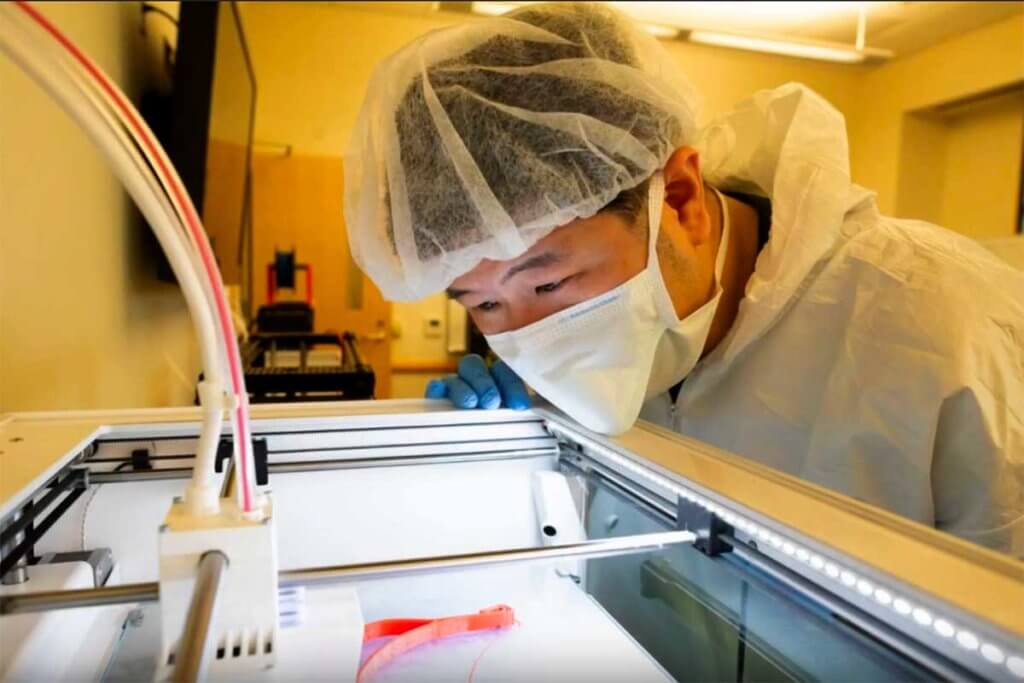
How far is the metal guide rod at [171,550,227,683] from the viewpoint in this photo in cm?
31

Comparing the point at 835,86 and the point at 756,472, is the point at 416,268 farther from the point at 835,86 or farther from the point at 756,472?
the point at 835,86

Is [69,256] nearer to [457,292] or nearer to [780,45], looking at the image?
[457,292]

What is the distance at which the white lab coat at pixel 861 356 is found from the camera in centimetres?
72

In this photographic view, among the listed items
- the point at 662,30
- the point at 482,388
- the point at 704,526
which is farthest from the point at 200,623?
the point at 662,30

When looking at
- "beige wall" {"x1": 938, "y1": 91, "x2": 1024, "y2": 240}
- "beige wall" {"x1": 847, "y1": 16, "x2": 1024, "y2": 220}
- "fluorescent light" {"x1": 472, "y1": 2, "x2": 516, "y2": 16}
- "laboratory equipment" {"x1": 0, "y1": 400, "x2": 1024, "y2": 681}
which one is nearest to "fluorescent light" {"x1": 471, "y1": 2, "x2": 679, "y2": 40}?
"fluorescent light" {"x1": 472, "y1": 2, "x2": 516, "y2": 16}

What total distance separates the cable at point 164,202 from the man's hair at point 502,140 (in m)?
0.41

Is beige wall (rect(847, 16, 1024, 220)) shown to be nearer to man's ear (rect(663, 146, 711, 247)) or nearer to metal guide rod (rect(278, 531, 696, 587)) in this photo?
man's ear (rect(663, 146, 711, 247))

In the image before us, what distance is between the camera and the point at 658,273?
2.70 feet

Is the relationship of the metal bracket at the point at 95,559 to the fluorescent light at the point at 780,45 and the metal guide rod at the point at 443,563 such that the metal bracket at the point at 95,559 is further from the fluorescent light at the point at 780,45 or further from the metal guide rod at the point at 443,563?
the fluorescent light at the point at 780,45

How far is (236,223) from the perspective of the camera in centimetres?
212

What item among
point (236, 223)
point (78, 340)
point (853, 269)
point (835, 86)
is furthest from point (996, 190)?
point (78, 340)

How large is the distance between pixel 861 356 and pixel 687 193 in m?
0.31

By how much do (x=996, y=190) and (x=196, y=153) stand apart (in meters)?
4.09

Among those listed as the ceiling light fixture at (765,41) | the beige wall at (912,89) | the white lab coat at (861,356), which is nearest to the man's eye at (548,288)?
the white lab coat at (861,356)
